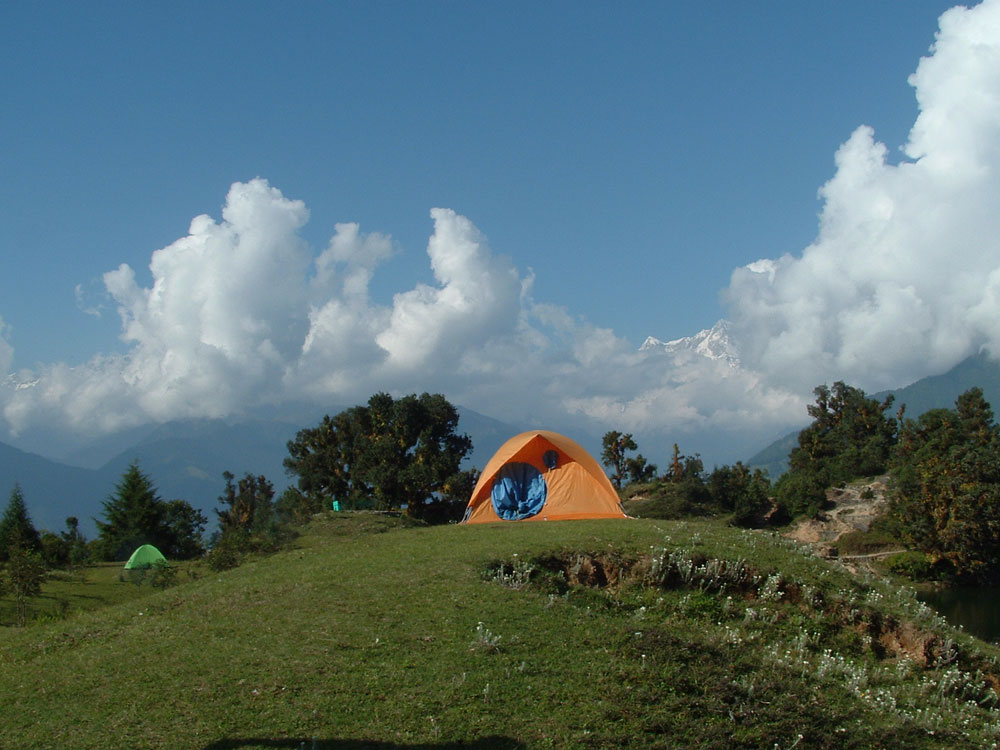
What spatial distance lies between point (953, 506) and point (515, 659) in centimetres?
4081

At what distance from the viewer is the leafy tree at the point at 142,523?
39844 mm

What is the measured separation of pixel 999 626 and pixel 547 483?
754 inches

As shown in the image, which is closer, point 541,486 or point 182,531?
point 541,486

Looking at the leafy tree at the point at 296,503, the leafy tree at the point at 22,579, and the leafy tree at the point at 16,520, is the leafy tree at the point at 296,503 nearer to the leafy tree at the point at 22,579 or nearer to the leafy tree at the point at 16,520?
the leafy tree at the point at 16,520

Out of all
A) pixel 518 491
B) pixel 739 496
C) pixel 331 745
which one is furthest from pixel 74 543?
pixel 739 496

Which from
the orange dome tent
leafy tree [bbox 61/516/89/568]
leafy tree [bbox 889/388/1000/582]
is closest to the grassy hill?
the orange dome tent

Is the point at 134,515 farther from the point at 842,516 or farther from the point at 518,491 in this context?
the point at 842,516

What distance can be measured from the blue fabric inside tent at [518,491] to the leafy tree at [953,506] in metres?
28.2

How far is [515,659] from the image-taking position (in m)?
9.32

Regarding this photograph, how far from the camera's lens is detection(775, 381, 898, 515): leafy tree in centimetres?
5303

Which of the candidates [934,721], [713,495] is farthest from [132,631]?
[713,495]

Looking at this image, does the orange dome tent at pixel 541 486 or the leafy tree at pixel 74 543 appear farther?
the leafy tree at pixel 74 543

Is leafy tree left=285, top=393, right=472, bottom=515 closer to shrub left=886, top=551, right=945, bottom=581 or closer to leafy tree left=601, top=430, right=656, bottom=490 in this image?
leafy tree left=601, top=430, right=656, bottom=490

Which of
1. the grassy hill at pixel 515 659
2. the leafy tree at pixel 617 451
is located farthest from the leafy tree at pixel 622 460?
the grassy hill at pixel 515 659
